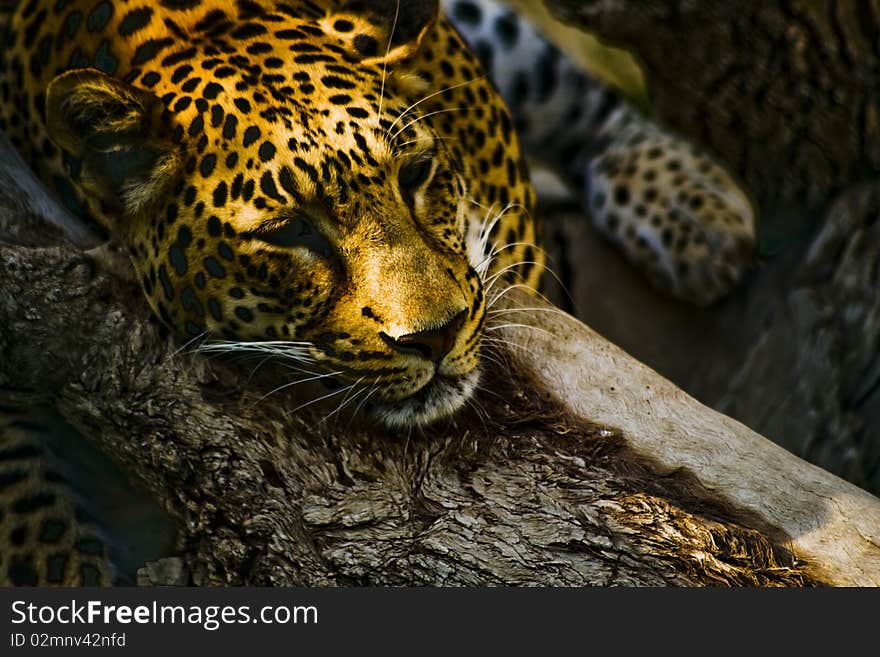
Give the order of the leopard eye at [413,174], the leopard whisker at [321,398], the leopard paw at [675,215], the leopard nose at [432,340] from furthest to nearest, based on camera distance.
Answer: the leopard paw at [675,215], the leopard eye at [413,174], the leopard whisker at [321,398], the leopard nose at [432,340]

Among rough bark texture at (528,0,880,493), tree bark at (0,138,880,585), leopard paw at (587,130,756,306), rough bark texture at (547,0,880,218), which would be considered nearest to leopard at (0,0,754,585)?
tree bark at (0,138,880,585)

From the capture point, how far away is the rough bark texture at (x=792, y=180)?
5164mm

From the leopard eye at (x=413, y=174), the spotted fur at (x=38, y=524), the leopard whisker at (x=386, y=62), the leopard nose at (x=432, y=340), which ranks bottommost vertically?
the spotted fur at (x=38, y=524)

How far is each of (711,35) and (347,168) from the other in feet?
8.07

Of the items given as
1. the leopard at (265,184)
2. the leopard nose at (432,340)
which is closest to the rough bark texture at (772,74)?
the leopard at (265,184)

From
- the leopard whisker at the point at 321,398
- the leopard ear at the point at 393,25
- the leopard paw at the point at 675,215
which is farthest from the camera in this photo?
the leopard paw at the point at 675,215

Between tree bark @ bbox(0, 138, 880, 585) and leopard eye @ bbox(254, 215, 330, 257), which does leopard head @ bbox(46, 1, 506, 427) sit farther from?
tree bark @ bbox(0, 138, 880, 585)

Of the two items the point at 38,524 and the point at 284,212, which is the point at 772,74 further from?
the point at 38,524

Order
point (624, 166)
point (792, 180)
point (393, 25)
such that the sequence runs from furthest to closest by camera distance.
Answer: point (624, 166) < point (792, 180) < point (393, 25)

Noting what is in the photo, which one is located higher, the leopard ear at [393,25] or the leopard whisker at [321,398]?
the leopard ear at [393,25]

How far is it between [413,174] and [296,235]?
1.69ft

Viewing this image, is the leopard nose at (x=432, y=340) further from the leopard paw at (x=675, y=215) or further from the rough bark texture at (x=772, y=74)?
the leopard paw at (x=675, y=215)

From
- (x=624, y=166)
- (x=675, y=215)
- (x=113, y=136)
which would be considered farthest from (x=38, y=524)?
(x=624, y=166)

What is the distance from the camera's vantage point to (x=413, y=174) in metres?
3.85
